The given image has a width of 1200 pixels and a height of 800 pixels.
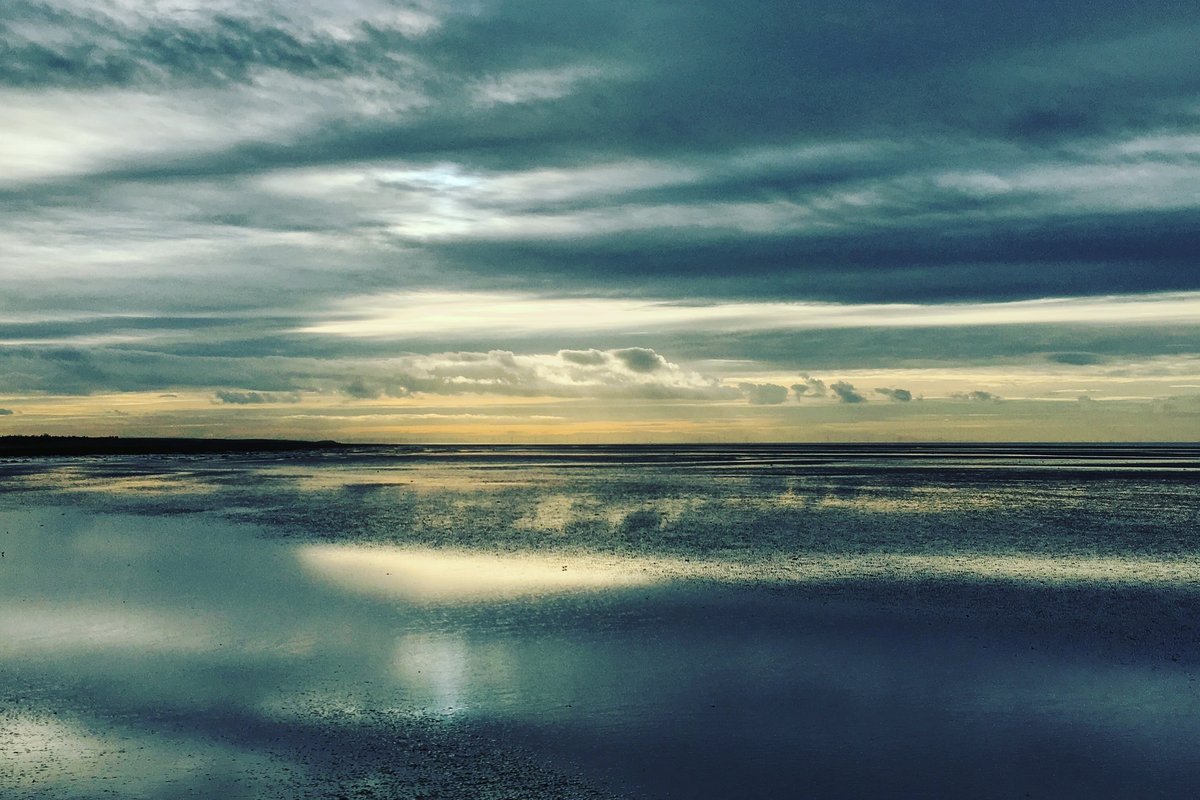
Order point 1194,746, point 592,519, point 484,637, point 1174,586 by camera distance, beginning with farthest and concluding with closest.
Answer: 1. point 592,519
2. point 1174,586
3. point 484,637
4. point 1194,746

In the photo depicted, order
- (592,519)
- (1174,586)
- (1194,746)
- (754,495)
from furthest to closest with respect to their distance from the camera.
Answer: (754,495), (592,519), (1174,586), (1194,746)

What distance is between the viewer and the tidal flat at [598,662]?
9.77 m

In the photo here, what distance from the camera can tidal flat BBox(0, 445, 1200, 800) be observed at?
Result: 9766 mm

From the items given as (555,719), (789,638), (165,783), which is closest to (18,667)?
(165,783)

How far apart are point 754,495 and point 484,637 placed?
32.1 metres

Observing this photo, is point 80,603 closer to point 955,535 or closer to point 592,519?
point 592,519

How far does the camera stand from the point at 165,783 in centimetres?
927

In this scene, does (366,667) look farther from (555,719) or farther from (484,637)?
(555,719)

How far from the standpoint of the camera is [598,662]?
1409cm

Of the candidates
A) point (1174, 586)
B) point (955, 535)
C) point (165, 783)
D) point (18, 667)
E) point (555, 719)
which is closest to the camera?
point (165, 783)

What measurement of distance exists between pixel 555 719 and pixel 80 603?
11.9m

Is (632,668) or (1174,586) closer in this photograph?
(632,668)

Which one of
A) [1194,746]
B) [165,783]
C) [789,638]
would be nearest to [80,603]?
[165,783]

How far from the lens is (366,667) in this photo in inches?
544
